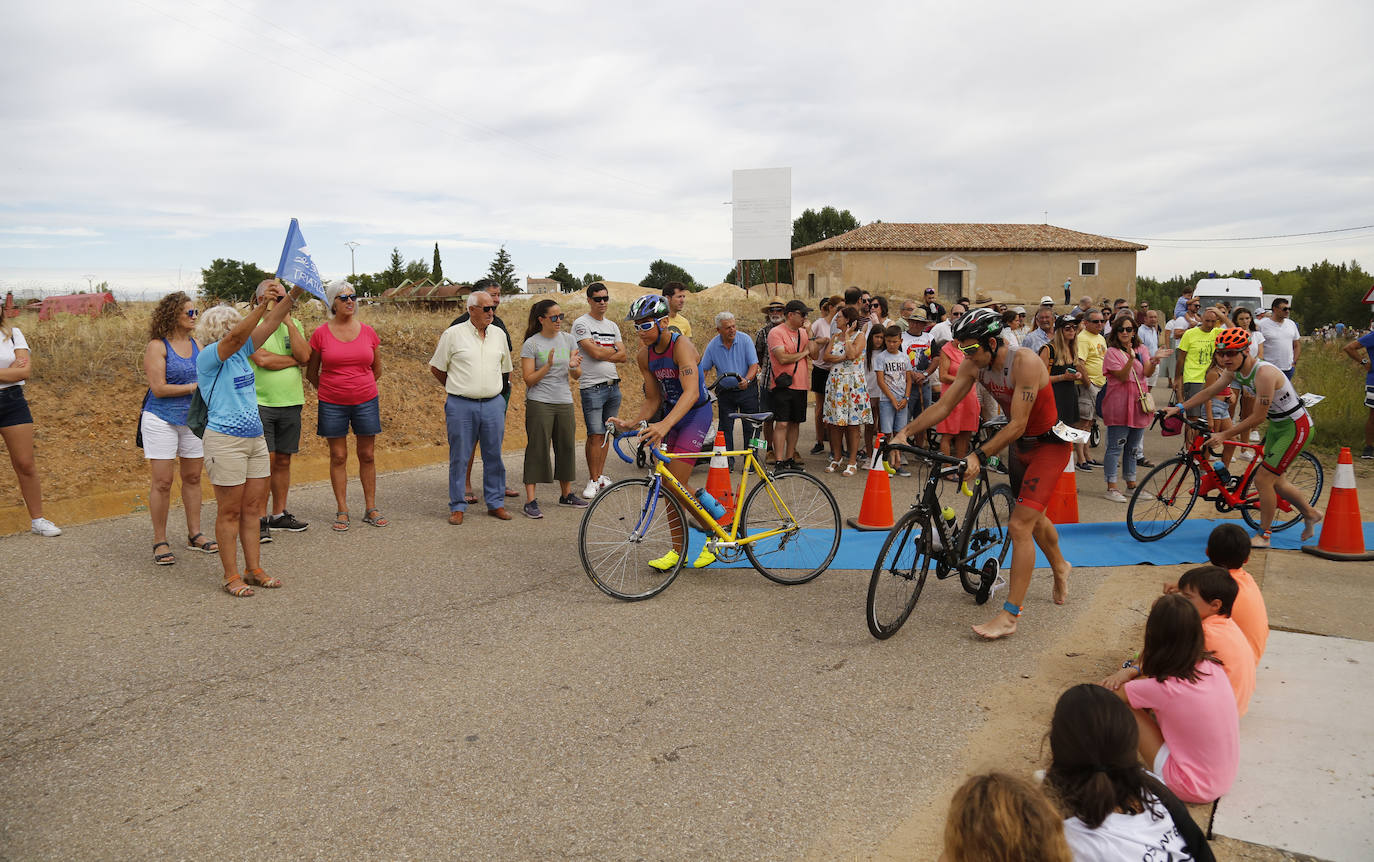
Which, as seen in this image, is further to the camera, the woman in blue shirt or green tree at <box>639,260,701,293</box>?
green tree at <box>639,260,701,293</box>

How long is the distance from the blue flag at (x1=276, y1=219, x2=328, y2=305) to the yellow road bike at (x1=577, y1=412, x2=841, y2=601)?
2.22 meters

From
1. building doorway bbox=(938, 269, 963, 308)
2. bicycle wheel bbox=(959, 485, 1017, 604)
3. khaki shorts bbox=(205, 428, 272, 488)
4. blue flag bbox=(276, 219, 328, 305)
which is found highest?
building doorway bbox=(938, 269, 963, 308)

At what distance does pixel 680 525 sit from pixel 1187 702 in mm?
3497

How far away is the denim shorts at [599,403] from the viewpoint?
30.5 feet

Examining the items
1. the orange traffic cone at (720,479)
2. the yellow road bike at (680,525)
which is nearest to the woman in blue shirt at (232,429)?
the yellow road bike at (680,525)

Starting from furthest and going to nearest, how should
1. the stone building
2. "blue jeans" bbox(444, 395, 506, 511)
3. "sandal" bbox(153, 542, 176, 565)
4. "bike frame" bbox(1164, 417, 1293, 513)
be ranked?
the stone building, "blue jeans" bbox(444, 395, 506, 511), "bike frame" bbox(1164, 417, 1293, 513), "sandal" bbox(153, 542, 176, 565)

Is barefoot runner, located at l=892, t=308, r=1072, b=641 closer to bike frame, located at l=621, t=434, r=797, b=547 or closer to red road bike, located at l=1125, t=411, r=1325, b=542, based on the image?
bike frame, located at l=621, t=434, r=797, b=547

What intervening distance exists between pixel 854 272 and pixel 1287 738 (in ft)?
168

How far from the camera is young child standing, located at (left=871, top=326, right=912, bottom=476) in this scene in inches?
438

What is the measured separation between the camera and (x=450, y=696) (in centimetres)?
457

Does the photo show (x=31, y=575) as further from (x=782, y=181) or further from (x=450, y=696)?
(x=782, y=181)

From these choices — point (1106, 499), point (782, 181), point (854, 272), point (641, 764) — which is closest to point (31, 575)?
point (641, 764)

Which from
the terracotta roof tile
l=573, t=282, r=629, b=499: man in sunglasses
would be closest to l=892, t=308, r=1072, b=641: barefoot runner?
l=573, t=282, r=629, b=499: man in sunglasses

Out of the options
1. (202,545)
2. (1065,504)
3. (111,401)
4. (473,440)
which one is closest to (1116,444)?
(1065,504)
